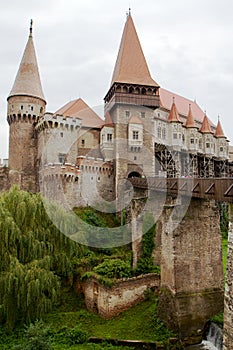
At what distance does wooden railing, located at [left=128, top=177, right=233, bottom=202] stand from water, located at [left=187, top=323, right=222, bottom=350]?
5481mm

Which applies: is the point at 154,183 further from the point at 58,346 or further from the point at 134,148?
the point at 134,148

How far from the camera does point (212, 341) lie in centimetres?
1377

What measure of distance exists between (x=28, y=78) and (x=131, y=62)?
1024 centimetres

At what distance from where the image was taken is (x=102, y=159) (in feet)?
101

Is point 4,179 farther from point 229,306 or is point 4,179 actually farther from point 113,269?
point 229,306

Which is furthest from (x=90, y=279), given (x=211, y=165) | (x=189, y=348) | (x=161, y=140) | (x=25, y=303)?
(x=211, y=165)

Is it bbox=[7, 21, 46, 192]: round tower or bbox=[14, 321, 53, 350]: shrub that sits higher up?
bbox=[7, 21, 46, 192]: round tower

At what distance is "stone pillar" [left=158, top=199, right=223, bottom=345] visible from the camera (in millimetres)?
14203

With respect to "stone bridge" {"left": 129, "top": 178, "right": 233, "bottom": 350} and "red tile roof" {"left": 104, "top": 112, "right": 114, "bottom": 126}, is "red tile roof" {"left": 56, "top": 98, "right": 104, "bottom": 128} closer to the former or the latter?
"red tile roof" {"left": 104, "top": 112, "right": 114, "bottom": 126}

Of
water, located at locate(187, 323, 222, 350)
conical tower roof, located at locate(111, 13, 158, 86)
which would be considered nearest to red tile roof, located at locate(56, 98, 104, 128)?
conical tower roof, located at locate(111, 13, 158, 86)

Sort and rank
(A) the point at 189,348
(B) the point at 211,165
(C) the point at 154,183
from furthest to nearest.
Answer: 1. (B) the point at 211,165
2. (C) the point at 154,183
3. (A) the point at 189,348

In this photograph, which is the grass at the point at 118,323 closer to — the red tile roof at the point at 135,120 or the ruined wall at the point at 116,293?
the ruined wall at the point at 116,293

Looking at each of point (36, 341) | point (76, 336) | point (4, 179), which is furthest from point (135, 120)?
point (36, 341)

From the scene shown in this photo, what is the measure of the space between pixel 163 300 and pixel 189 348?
216 centimetres
